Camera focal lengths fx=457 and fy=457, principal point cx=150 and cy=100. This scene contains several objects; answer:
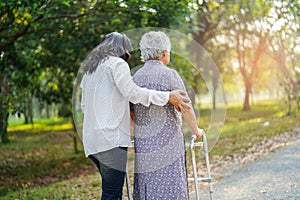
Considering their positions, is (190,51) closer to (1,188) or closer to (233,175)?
(233,175)

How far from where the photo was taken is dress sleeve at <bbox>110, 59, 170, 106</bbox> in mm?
3838

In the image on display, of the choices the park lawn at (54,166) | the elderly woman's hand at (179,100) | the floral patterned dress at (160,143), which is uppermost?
the elderly woman's hand at (179,100)

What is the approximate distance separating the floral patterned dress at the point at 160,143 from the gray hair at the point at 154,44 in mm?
73

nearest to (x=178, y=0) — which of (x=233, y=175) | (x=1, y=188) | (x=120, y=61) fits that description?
(x=233, y=175)

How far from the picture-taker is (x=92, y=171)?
12.3m

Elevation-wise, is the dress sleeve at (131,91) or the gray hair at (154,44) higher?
the gray hair at (154,44)

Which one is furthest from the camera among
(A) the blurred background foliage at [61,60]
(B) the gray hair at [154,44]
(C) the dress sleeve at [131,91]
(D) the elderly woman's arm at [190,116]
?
(A) the blurred background foliage at [61,60]

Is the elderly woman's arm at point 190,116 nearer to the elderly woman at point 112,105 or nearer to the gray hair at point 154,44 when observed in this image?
the elderly woman at point 112,105

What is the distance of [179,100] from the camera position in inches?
154

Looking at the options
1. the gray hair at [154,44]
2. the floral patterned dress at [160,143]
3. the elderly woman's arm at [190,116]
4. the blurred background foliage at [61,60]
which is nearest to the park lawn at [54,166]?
the blurred background foliage at [61,60]

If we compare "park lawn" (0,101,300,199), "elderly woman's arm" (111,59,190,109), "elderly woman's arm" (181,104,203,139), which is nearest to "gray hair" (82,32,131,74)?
"elderly woman's arm" (111,59,190,109)

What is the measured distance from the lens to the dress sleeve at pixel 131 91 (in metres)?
3.84

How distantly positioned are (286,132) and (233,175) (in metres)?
6.69

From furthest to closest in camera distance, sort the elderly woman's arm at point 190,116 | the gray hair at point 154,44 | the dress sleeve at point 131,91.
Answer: the gray hair at point 154,44
the elderly woman's arm at point 190,116
the dress sleeve at point 131,91
